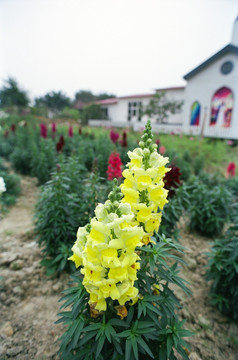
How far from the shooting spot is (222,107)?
47.8 ft

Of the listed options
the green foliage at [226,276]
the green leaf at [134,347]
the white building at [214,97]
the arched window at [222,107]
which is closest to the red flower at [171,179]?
the green foliage at [226,276]

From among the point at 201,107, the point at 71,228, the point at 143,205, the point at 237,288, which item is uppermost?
the point at 201,107

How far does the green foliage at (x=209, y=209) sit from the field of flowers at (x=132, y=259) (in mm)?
16

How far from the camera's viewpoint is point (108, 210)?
107 centimetres

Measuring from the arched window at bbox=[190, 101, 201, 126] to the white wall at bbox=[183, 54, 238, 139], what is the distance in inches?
8.0

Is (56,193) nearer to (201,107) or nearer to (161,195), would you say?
(161,195)

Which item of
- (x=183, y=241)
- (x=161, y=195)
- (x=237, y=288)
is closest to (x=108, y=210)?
(x=161, y=195)

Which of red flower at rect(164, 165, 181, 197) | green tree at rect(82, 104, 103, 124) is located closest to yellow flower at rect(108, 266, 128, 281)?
red flower at rect(164, 165, 181, 197)

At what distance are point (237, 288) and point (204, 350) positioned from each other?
595 millimetres

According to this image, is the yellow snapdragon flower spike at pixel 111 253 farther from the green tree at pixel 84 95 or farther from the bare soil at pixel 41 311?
the green tree at pixel 84 95

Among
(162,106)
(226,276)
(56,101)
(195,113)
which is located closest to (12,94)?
(56,101)

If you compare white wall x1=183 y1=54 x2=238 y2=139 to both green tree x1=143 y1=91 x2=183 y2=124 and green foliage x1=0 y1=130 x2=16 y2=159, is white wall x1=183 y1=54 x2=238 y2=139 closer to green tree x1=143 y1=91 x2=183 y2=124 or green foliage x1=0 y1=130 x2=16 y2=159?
green tree x1=143 y1=91 x2=183 y2=124

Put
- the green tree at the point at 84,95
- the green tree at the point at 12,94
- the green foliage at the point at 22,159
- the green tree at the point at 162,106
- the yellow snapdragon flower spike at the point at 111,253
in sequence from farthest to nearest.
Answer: the green tree at the point at 84,95 → the green tree at the point at 12,94 → the green tree at the point at 162,106 → the green foliage at the point at 22,159 → the yellow snapdragon flower spike at the point at 111,253

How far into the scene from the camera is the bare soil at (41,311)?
1.81 m
